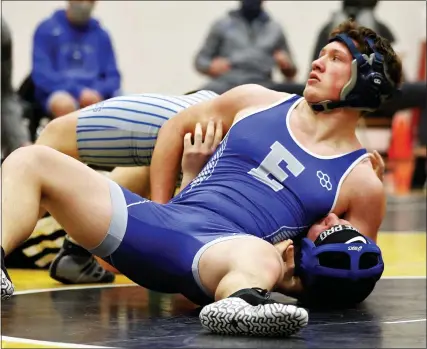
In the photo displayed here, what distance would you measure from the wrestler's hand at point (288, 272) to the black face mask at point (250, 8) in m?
5.62

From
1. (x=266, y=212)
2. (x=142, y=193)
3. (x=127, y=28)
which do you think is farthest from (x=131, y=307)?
(x=127, y=28)

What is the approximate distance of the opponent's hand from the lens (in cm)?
421

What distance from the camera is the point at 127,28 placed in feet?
37.9

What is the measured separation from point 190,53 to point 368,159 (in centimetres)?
774

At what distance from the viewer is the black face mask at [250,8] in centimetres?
931

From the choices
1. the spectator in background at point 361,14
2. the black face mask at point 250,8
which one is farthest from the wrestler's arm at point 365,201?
the spectator in background at point 361,14

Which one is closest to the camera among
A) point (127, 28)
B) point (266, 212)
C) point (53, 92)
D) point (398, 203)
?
point (266, 212)

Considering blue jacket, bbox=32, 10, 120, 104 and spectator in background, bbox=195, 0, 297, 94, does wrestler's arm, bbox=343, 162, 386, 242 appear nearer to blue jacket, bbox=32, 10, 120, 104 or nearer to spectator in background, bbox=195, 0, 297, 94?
blue jacket, bbox=32, 10, 120, 104

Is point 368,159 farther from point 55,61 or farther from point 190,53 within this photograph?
point 190,53

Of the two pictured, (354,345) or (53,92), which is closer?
(354,345)

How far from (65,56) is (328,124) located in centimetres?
493

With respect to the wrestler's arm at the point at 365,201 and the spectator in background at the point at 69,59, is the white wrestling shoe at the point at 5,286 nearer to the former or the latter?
the wrestler's arm at the point at 365,201

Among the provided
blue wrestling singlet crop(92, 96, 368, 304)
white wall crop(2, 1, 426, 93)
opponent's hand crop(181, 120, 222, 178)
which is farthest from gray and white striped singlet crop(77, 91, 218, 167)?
white wall crop(2, 1, 426, 93)

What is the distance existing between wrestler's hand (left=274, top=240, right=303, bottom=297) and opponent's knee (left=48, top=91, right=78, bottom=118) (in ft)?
15.8
